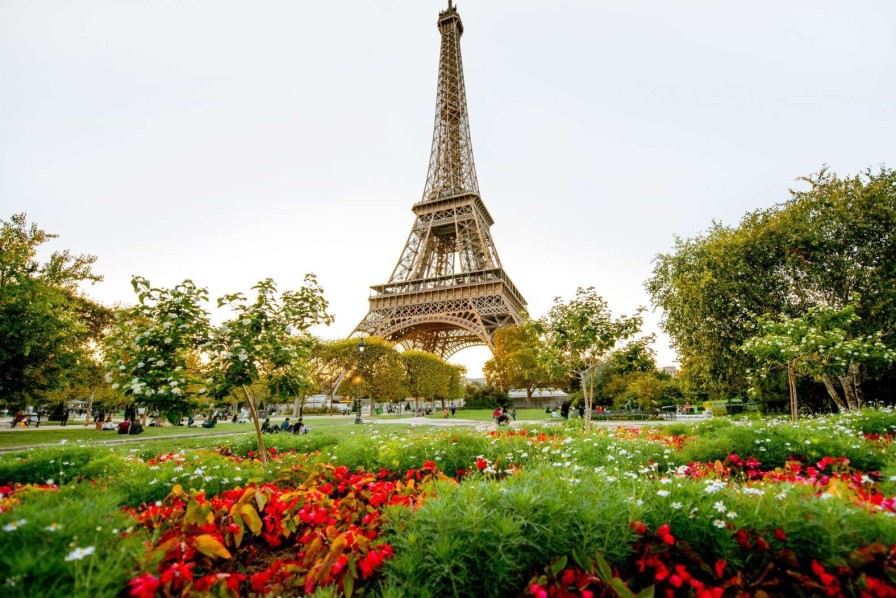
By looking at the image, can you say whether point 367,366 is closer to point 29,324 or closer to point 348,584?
point 29,324

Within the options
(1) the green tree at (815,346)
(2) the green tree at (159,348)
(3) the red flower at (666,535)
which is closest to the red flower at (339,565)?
(3) the red flower at (666,535)

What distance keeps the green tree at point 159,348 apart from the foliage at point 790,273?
1916 cm

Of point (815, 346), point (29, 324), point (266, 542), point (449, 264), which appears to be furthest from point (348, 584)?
point (449, 264)

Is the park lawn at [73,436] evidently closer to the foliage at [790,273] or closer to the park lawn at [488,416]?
the park lawn at [488,416]

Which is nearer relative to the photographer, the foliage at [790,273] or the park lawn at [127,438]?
the park lawn at [127,438]

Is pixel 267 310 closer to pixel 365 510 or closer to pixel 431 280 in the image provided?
pixel 365 510

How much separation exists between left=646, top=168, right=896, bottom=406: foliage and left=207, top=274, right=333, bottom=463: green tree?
1759cm

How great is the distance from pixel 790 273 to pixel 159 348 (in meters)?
26.3

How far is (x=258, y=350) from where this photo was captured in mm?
6461

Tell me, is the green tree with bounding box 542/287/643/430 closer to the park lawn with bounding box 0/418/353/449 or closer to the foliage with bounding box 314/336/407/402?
the park lawn with bounding box 0/418/353/449

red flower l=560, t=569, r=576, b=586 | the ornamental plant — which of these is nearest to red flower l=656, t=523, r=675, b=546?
red flower l=560, t=569, r=576, b=586

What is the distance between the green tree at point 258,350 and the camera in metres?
6.13

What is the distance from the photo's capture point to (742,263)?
2014cm

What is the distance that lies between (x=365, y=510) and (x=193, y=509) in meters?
1.55
